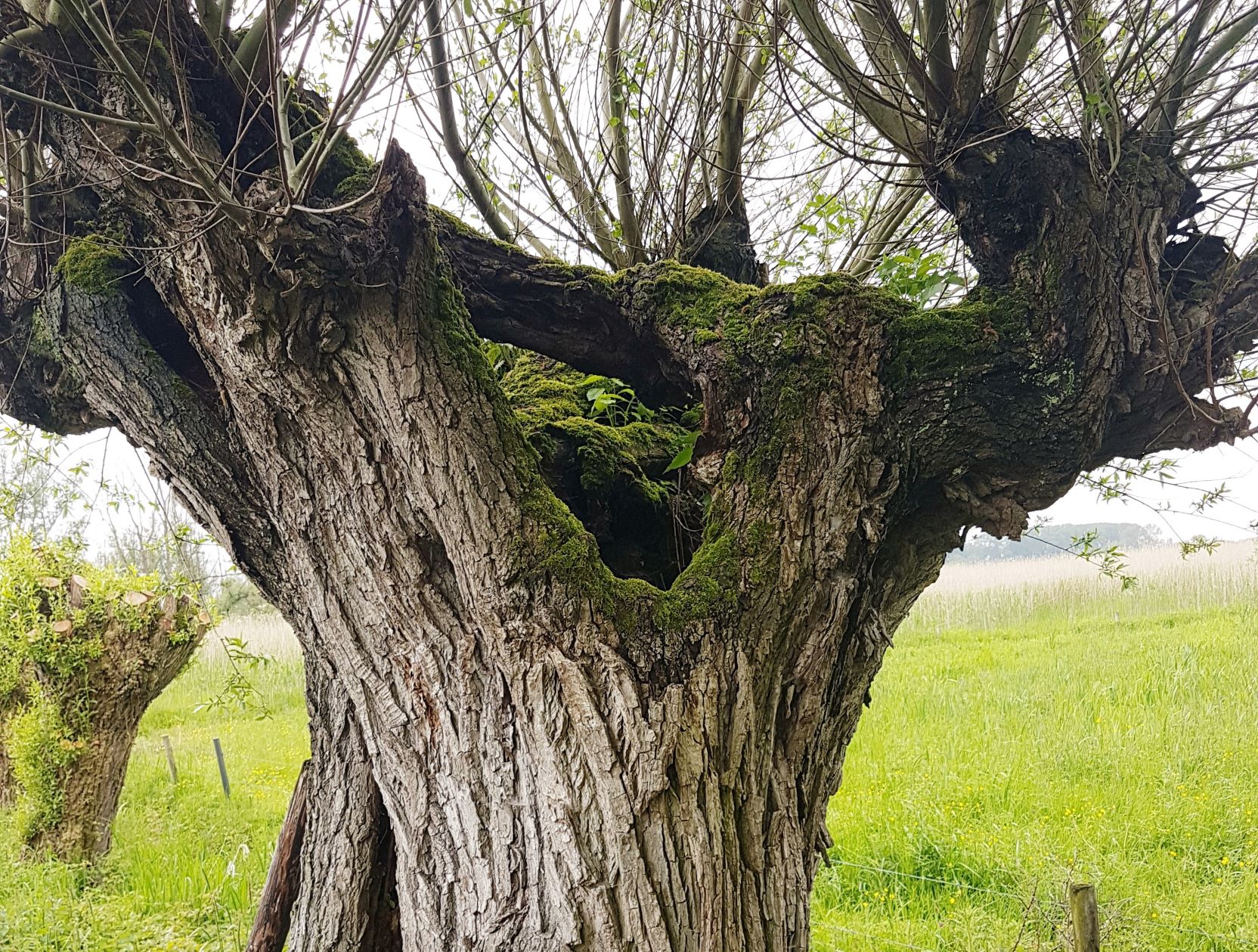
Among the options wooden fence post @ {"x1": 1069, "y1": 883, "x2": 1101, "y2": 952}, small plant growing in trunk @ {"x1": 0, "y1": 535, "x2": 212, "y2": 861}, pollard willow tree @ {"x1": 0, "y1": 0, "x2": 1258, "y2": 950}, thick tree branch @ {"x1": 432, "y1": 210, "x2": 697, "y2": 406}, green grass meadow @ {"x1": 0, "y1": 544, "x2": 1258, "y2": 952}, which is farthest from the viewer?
small plant growing in trunk @ {"x1": 0, "y1": 535, "x2": 212, "y2": 861}

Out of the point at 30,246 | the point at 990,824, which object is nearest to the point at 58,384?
the point at 30,246

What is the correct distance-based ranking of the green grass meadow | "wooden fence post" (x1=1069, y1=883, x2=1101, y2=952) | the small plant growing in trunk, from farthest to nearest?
the small plant growing in trunk → the green grass meadow → "wooden fence post" (x1=1069, y1=883, x2=1101, y2=952)

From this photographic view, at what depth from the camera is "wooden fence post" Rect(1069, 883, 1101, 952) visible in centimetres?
282

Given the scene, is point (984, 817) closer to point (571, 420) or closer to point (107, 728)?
point (571, 420)

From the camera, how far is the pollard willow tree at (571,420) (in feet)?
5.27

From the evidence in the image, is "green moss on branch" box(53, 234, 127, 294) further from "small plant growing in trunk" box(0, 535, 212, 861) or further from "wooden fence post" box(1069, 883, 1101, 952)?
"small plant growing in trunk" box(0, 535, 212, 861)

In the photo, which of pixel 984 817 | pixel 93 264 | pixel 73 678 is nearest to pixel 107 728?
pixel 73 678

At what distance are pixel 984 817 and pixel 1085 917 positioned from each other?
217 cm

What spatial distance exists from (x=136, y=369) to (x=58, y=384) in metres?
0.61

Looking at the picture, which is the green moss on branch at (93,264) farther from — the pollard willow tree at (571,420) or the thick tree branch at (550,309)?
the thick tree branch at (550,309)

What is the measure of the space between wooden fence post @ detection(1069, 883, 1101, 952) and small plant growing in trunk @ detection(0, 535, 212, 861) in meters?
5.48

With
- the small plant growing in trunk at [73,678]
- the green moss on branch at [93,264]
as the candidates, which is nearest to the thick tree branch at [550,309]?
the green moss on branch at [93,264]

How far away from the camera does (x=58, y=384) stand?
2135mm

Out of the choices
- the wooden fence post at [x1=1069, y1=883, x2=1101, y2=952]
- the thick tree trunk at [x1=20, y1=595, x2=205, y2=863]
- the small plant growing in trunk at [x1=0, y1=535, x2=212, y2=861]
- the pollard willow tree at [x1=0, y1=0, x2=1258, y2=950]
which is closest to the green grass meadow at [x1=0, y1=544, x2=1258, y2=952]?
the thick tree trunk at [x1=20, y1=595, x2=205, y2=863]
